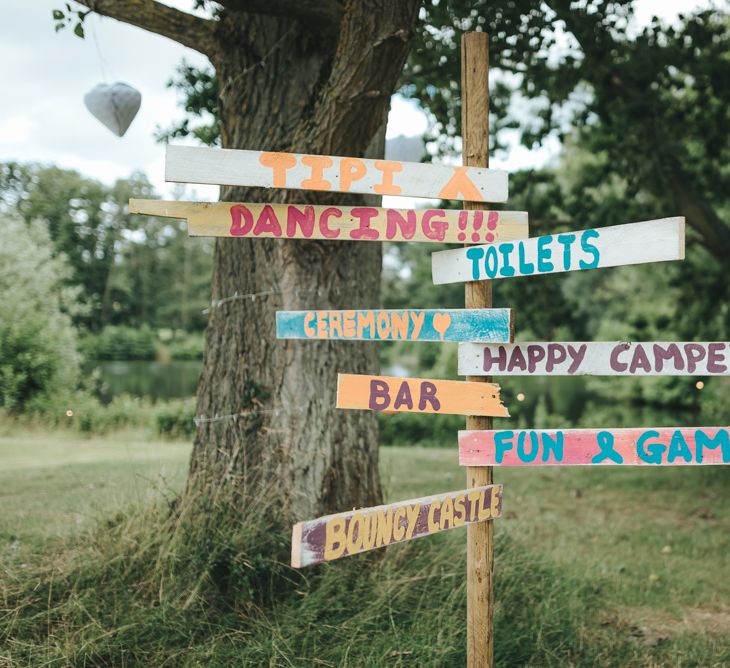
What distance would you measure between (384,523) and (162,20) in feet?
9.81

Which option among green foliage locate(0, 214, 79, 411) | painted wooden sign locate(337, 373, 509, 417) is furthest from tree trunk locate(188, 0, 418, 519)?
green foliage locate(0, 214, 79, 411)

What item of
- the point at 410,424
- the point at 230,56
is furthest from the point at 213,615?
the point at 410,424

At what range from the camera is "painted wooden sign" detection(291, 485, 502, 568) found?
219 cm

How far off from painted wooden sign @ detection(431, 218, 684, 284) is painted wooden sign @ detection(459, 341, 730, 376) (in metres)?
0.28

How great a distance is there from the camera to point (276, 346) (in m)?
4.06

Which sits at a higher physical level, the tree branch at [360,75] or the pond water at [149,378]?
the tree branch at [360,75]

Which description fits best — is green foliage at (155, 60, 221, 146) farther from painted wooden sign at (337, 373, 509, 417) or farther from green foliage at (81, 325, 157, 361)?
green foliage at (81, 325, 157, 361)

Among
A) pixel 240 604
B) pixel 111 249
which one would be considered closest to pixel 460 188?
pixel 240 604

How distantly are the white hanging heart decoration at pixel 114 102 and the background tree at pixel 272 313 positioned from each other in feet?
2.33

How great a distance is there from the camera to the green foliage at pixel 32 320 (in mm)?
14359

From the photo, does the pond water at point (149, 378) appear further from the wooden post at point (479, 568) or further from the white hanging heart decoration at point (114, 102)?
the wooden post at point (479, 568)

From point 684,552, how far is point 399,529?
4.11 m

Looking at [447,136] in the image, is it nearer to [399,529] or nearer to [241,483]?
[241,483]

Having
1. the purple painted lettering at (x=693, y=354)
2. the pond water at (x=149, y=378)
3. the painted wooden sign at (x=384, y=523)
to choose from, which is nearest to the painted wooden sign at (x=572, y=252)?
the purple painted lettering at (x=693, y=354)
